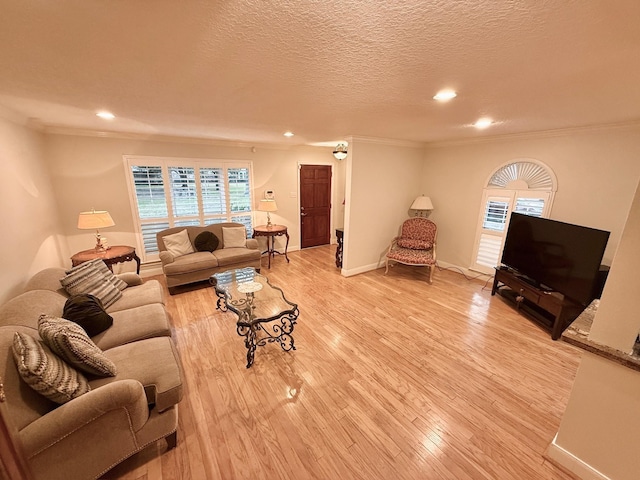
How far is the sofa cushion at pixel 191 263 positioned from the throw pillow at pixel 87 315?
151 centimetres

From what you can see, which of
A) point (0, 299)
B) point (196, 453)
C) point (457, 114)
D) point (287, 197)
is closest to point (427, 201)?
point (457, 114)

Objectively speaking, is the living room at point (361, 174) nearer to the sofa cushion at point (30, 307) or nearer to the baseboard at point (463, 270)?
the baseboard at point (463, 270)

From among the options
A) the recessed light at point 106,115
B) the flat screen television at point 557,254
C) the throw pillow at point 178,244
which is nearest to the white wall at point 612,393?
the flat screen television at point 557,254

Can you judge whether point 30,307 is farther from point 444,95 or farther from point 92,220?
point 444,95

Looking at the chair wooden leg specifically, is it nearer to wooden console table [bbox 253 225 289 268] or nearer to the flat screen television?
wooden console table [bbox 253 225 289 268]

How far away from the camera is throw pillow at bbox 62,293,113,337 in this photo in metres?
1.99

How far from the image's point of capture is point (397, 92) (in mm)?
1931

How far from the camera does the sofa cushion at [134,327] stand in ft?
6.56

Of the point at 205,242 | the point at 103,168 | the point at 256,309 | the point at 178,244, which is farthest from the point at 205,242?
the point at 256,309

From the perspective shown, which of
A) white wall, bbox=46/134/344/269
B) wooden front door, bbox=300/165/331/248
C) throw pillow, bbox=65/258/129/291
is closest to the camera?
throw pillow, bbox=65/258/129/291

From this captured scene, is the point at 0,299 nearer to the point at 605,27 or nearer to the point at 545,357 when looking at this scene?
the point at 605,27

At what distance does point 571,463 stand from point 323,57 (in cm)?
281

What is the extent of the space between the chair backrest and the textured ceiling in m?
2.31

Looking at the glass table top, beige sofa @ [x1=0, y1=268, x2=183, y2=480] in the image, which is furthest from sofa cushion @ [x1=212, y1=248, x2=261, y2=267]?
beige sofa @ [x1=0, y1=268, x2=183, y2=480]
